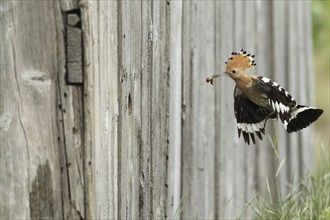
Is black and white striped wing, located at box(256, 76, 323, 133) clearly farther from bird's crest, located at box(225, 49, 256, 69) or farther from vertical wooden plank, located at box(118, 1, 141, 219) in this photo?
vertical wooden plank, located at box(118, 1, 141, 219)

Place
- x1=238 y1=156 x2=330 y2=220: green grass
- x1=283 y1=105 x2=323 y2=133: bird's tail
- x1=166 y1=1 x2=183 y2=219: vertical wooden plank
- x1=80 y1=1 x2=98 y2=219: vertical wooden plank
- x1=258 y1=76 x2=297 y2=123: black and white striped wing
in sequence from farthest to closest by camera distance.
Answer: x1=238 y1=156 x2=330 y2=220: green grass, x1=166 y1=1 x2=183 y2=219: vertical wooden plank, x1=283 y1=105 x2=323 y2=133: bird's tail, x1=258 y1=76 x2=297 y2=123: black and white striped wing, x1=80 y1=1 x2=98 y2=219: vertical wooden plank

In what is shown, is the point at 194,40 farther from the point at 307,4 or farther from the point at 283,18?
the point at 307,4

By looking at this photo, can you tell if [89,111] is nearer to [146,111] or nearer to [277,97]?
[146,111]

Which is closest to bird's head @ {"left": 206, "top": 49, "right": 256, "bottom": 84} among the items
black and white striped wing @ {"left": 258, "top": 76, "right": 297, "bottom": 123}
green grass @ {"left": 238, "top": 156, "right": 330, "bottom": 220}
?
black and white striped wing @ {"left": 258, "top": 76, "right": 297, "bottom": 123}

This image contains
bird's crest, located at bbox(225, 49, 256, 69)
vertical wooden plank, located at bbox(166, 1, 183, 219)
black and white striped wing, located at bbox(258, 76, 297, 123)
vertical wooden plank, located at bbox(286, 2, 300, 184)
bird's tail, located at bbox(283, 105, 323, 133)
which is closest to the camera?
bird's crest, located at bbox(225, 49, 256, 69)

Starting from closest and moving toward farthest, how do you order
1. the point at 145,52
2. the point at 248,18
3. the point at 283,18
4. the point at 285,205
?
1. the point at 145,52
2. the point at 285,205
3. the point at 248,18
4. the point at 283,18

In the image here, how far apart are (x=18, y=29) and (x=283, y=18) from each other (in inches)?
137

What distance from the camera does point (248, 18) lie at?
229 inches

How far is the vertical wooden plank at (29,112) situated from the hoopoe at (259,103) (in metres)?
0.86

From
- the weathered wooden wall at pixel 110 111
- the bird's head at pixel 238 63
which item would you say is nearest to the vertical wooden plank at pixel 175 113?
the weathered wooden wall at pixel 110 111

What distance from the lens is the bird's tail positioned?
418 centimetres

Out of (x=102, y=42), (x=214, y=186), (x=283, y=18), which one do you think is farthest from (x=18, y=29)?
(x=283, y=18)

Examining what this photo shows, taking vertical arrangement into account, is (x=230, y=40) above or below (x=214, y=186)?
above

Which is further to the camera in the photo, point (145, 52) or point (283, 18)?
point (283, 18)
